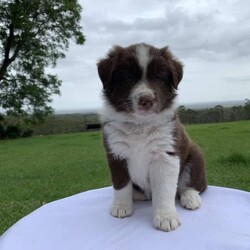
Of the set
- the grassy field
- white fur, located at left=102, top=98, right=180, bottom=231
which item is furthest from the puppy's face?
the grassy field

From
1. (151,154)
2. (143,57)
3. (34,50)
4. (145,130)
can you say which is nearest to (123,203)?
(151,154)

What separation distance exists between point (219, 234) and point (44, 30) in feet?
86.9

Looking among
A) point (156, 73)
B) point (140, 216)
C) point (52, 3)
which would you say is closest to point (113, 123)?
point (156, 73)

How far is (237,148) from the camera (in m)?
13.2

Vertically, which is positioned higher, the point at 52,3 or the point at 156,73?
the point at 52,3

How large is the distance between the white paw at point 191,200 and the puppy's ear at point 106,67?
109cm

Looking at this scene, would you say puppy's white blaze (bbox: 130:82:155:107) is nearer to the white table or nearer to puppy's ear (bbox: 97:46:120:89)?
puppy's ear (bbox: 97:46:120:89)

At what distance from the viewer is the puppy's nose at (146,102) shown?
2881mm

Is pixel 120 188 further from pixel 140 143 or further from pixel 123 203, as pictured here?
pixel 140 143

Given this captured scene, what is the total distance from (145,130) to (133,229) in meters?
0.73

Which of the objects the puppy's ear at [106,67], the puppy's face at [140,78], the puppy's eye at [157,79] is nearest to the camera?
the puppy's face at [140,78]

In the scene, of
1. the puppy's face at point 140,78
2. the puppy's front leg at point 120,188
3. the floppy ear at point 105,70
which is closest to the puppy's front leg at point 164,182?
the puppy's front leg at point 120,188

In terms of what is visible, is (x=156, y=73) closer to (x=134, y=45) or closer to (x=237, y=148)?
(x=134, y=45)

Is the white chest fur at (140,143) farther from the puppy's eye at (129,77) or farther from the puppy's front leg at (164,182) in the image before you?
the puppy's eye at (129,77)
